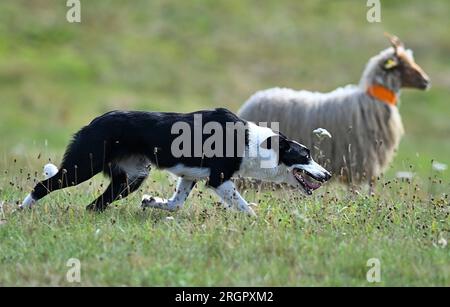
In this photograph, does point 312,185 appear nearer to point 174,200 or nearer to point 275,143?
point 275,143

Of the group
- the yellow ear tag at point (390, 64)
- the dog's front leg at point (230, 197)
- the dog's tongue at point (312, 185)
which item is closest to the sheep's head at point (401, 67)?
the yellow ear tag at point (390, 64)

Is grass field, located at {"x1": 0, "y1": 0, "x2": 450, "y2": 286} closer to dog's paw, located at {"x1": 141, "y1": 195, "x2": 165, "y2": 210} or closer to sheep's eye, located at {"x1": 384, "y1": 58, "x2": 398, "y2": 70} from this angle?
dog's paw, located at {"x1": 141, "y1": 195, "x2": 165, "y2": 210}

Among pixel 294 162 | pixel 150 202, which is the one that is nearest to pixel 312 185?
pixel 294 162

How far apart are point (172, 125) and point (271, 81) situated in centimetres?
2164

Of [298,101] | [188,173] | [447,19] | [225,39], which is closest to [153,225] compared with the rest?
[188,173]

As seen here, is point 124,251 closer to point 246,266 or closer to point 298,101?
point 246,266

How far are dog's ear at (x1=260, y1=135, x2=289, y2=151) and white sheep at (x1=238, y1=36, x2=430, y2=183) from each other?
4135mm

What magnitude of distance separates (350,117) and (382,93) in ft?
2.74

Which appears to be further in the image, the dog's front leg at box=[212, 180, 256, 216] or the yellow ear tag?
the yellow ear tag

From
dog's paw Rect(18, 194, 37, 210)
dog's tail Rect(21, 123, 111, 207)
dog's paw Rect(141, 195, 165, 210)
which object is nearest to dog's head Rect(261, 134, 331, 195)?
dog's paw Rect(141, 195, 165, 210)

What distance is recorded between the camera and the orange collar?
14.4m

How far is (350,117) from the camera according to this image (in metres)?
13.9

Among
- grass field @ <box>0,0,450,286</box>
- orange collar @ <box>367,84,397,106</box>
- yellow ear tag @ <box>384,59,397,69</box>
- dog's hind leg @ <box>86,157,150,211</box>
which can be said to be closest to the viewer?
grass field @ <box>0,0,450,286</box>

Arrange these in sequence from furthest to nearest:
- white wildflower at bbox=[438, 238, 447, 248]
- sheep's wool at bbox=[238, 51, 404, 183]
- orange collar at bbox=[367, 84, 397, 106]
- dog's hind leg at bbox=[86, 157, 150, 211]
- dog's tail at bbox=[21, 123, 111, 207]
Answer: orange collar at bbox=[367, 84, 397, 106]
sheep's wool at bbox=[238, 51, 404, 183]
dog's hind leg at bbox=[86, 157, 150, 211]
dog's tail at bbox=[21, 123, 111, 207]
white wildflower at bbox=[438, 238, 447, 248]
